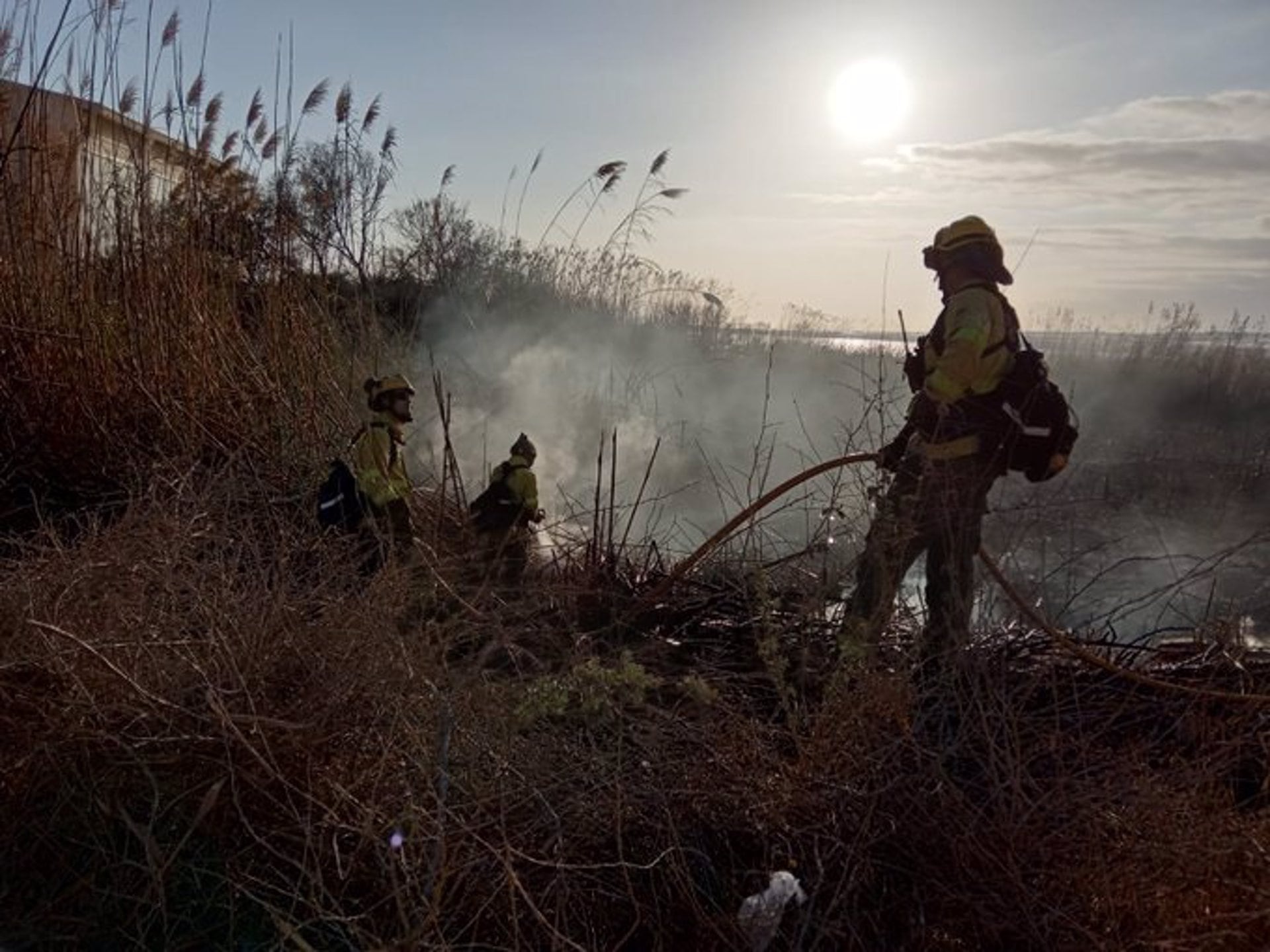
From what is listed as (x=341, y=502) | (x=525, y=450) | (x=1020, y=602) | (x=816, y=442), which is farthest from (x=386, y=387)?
(x=816, y=442)

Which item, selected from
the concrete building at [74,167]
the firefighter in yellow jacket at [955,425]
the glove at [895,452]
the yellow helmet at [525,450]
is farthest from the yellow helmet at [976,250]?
the concrete building at [74,167]

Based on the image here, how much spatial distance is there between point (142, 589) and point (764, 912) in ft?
6.46

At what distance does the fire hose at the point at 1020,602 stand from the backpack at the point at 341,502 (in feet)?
4.26

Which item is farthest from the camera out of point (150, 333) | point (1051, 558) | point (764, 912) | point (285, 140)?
point (1051, 558)

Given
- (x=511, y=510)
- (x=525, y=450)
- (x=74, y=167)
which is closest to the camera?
(x=511, y=510)

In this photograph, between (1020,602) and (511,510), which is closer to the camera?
(1020,602)

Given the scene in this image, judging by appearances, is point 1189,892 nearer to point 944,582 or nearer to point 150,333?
point 944,582

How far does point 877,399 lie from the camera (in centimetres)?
426

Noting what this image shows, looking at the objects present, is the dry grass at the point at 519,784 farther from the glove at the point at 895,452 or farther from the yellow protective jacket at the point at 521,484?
the yellow protective jacket at the point at 521,484

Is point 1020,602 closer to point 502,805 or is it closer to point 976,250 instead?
point 976,250

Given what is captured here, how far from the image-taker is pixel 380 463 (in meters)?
4.80

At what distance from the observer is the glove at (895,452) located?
14.4ft

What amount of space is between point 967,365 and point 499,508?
2233 millimetres

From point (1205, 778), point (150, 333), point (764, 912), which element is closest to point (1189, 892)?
point (1205, 778)
